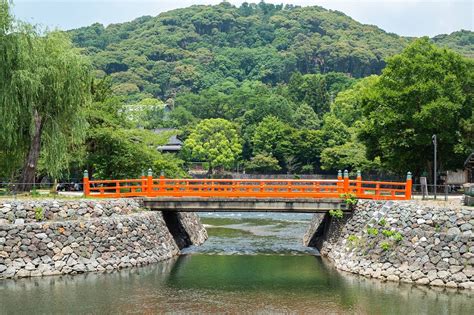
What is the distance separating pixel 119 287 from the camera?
24.6 metres

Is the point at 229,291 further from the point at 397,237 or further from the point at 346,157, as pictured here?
the point at 346,157

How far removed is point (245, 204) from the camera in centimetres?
3241

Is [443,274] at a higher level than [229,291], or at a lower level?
higher

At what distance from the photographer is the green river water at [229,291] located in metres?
21.4

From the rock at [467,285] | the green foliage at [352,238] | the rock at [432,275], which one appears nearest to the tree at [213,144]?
the green foliage at [352,238]

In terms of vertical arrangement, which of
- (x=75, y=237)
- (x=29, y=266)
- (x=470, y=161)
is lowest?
(x=29, y=266)

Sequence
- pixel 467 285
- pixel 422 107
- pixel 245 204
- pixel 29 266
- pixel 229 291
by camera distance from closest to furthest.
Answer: pixel 467 285 < pixel 229 291 < pixel 29 266 < pixel 245 204 < pixel 422 107

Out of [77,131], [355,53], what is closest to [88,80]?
[77,131]

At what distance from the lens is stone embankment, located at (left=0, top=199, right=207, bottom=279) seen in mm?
26078

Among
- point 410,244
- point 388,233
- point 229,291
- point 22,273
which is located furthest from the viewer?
point 388,233

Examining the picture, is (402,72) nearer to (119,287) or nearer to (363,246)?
(363,246)

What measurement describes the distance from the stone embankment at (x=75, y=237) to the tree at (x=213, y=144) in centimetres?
4807

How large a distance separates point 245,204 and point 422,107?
1574cm

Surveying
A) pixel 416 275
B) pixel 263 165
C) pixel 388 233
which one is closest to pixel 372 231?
pixel 388 233
